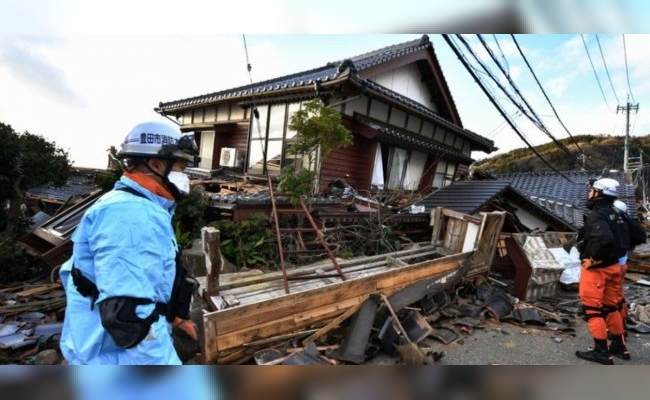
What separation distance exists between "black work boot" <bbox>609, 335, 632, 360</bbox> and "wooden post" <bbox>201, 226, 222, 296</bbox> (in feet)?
19.0

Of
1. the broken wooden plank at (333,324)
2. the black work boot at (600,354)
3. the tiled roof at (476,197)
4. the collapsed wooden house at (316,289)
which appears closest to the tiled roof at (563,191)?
the tiled roof at (476,197)

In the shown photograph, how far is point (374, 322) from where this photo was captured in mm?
4785

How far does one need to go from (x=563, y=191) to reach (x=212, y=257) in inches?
651

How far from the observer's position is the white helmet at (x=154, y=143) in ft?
5.74

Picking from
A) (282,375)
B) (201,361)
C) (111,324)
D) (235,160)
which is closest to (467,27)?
(282,375)

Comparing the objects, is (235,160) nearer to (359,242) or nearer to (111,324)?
(359,242)

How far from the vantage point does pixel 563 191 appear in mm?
14953

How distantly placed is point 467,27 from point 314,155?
621 centimetres

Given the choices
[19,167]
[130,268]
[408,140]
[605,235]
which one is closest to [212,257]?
[130,268]

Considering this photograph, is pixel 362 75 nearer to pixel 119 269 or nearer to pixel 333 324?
pixel 333 324

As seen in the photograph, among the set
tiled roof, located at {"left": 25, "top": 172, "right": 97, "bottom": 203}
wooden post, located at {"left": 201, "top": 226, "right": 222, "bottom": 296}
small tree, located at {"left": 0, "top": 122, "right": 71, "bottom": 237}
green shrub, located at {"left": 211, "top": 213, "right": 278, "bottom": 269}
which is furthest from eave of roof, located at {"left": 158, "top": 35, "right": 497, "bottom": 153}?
tiled roof, located at {"left": 25, "top": 172, "right": 97, "bottom": 203}

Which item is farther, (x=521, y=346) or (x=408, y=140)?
(x=408, y=140)

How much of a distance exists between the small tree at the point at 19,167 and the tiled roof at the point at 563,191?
14.8 m

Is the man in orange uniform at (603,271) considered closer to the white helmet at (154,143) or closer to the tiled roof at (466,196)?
the tiled roof at (466,196)
